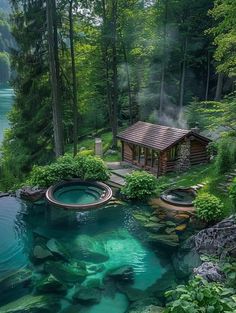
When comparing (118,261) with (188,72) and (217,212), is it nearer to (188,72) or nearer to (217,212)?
(217,212)

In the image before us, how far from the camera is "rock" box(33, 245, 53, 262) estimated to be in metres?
10.0

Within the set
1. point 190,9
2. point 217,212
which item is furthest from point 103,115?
point 217,212

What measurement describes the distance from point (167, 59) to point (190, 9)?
447 centimetres

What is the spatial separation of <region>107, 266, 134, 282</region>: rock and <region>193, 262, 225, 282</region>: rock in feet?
6.11

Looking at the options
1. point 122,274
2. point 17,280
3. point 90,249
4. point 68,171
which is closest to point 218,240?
point 122,274

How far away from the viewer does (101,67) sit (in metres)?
24.3

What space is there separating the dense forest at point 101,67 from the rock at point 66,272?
8.04 metres

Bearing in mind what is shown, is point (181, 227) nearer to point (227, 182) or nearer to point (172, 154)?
point (227, 182)

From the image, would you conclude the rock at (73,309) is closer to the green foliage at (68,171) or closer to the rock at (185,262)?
the rock at (185,262)

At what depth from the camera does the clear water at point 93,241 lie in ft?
29.9

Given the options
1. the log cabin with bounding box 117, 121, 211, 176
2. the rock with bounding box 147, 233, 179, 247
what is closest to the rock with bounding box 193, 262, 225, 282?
the rock with bounding box 147, 233, 179, 247

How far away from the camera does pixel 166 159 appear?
16.7 m

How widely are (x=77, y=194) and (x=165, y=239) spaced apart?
524cm

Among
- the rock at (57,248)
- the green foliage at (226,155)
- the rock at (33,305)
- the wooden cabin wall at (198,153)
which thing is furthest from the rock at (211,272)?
the wooden cabin wall at (198,153)
